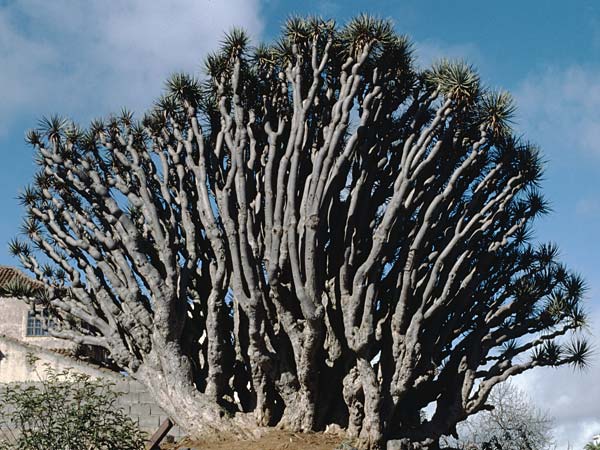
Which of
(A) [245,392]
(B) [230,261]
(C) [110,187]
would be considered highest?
(C) [110,187]

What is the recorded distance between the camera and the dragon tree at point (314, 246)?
12141 mm

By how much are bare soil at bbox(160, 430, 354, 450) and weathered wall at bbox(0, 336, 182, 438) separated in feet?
4.59

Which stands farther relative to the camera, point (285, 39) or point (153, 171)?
point (153, 171)

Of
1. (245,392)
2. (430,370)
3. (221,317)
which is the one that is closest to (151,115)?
(221,317)

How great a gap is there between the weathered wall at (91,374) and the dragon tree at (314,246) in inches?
35.6

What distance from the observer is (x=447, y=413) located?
13.2 metres

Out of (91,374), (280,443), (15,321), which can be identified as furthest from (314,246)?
(15,321)

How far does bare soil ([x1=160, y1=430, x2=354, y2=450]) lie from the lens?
11680mm

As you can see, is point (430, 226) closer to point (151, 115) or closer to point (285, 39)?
point (285, 39)

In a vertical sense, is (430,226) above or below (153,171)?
below

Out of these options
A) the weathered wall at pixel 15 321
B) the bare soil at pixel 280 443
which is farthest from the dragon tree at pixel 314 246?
the weathered wall at pixel 15 321

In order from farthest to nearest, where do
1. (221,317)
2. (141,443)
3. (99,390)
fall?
1. (99,390)
2. (221,317)
3. (141,443)

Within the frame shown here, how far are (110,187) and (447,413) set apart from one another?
7024 mm

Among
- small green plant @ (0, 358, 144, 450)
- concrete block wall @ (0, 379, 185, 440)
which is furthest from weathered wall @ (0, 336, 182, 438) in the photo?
small green plant @ (0, 358, 144, 450)
